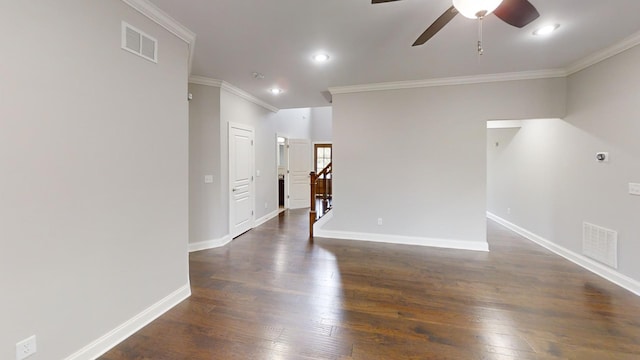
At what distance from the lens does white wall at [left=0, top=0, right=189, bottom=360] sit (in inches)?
57.5

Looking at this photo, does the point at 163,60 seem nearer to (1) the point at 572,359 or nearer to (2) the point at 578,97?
(1) the point at 572,359

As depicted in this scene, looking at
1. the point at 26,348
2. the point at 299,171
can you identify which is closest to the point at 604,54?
the point at 26,348

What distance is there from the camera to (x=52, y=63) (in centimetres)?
161

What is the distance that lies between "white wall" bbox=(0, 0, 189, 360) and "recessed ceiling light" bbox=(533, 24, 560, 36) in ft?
12.1

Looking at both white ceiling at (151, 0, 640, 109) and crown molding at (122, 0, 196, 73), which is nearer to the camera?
crown molding at (122, 0, 196, 73)

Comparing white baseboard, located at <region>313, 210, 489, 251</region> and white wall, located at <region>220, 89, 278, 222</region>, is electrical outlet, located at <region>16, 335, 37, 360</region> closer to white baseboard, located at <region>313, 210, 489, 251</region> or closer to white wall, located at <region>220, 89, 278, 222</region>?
white wall, located at <region>220, 89, 278, 222</region>

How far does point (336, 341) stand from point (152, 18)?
10.2 feet

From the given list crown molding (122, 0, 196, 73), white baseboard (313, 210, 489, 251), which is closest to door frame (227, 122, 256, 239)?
white baseboard (313, 210, 489, 251)

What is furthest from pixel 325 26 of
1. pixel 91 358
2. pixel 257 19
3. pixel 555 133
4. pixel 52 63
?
pixel 555 133

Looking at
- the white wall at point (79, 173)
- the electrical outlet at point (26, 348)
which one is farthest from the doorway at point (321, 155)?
the electrical outlet at point (26, 348)

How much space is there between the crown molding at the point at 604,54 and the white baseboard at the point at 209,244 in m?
5.80

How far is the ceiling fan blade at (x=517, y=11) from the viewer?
1765mm

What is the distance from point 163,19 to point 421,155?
3.89 meters

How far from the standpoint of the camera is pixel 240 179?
504 centimetres
